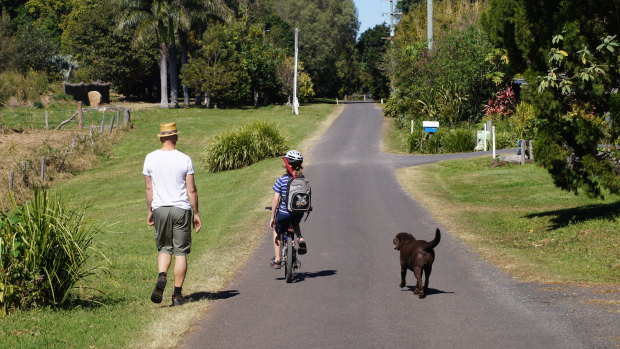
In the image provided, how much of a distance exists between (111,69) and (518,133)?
4372 cm

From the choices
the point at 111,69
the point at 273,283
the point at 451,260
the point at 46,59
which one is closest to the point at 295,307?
the point at 273,283

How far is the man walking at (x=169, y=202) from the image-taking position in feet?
28.7

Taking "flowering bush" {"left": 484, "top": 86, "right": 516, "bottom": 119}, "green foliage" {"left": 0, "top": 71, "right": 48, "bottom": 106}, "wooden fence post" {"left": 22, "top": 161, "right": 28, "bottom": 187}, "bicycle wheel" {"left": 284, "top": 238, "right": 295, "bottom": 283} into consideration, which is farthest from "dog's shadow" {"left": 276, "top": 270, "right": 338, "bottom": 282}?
"green foliage" {"left": 0, "top": 71, "right": 48, "bottom": 106}

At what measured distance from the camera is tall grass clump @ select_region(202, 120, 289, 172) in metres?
32.8

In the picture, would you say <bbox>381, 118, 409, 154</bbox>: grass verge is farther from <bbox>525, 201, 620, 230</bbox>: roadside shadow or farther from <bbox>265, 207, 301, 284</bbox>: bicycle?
<bbox>265, 207, 301, 284</bbox>: bicycle

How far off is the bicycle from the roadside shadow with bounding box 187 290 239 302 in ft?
2.56

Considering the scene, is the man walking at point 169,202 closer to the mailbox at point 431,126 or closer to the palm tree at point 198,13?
the mailbox at point 431,126

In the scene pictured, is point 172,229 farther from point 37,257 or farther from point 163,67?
point 163,67

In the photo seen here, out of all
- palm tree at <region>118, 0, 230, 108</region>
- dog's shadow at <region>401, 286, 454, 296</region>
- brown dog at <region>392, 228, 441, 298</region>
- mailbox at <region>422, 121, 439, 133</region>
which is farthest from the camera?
palm tree at <region>118, 0, 230, 108</region>

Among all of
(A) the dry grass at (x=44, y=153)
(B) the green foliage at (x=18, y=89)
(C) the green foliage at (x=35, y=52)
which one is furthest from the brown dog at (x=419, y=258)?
(C) the green foliage at (x=35, y=52)

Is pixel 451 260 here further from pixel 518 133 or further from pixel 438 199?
pixel 518 133

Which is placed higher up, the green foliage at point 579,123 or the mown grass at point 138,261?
the green foliage at point 579,123

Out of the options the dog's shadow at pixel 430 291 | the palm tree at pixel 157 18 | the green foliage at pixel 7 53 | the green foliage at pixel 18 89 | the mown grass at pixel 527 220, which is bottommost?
the mown grass at pixel 527 220

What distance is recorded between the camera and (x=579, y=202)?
1903 cm
